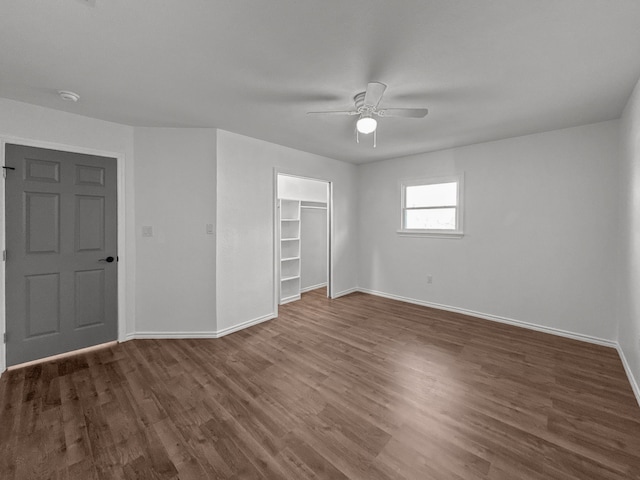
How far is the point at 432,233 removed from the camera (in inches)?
180

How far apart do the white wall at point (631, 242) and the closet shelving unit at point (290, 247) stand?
13.7ft

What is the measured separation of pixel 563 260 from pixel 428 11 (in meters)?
3.47

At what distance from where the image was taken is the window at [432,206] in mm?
4355

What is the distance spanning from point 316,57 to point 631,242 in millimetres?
3158

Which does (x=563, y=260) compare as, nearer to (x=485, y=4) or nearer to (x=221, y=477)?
(x=485, y=4)

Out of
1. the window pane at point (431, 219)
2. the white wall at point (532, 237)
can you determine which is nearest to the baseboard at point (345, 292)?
the white wall at point (532, 237)

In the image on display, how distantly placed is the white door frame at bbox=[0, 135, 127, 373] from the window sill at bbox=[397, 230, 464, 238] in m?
4.15

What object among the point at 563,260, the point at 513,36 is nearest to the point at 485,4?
the point at 513,36

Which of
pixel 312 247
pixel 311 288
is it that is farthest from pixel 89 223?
pixel 311 288

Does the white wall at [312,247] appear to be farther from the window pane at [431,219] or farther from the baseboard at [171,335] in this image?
the baseboard at [171,335]

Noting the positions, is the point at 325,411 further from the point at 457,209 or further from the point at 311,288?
the point at 311,288

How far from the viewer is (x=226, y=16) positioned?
1546 millimetres

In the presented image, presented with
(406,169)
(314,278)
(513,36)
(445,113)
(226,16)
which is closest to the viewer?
(226,16)

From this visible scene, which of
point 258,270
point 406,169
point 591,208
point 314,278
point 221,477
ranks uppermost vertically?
point 406,169
